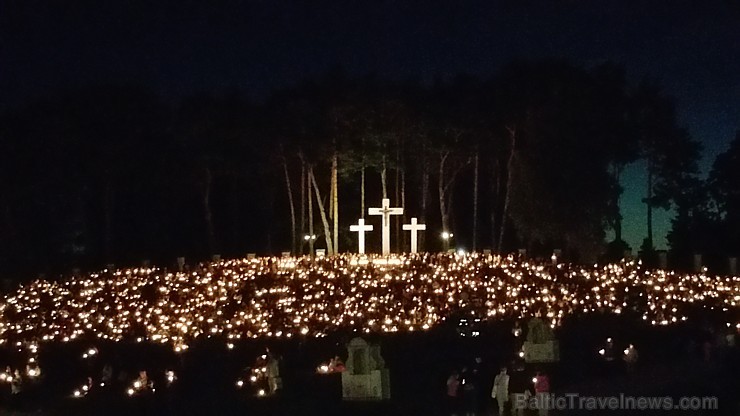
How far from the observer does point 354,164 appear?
48656 millimetres

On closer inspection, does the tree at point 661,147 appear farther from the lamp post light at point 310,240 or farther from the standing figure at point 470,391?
the standing figure at point 470,391

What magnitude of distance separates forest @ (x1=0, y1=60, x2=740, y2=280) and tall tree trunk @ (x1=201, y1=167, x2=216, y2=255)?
14 centimetres

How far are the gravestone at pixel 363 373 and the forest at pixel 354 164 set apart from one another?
26.3 m

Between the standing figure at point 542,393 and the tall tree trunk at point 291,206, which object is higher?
the tall tree trunk at point 291,206

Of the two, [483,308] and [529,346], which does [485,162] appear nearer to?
[483,308]

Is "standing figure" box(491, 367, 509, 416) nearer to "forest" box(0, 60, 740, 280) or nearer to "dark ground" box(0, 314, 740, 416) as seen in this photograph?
"dark ground" box(0, 314, 740, 416)

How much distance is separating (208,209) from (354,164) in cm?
897

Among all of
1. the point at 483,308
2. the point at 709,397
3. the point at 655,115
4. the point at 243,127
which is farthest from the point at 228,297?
the point at 655,115

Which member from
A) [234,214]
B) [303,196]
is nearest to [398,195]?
[303,196]

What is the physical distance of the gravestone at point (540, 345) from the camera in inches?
957

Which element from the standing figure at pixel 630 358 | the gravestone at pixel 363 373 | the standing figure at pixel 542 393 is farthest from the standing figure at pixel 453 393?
the standing figure at pixel 630 358

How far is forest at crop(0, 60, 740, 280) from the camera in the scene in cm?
4750

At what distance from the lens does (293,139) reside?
4919 centimetres

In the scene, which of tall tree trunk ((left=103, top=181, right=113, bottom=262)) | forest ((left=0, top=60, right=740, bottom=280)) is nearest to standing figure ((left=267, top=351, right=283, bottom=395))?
forest ((left=0, top=60, right=740, bottom=280))
